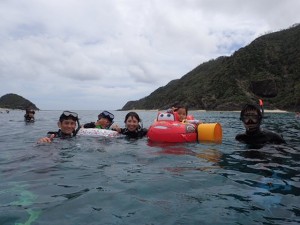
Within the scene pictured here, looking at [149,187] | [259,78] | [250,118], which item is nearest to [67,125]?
[250,118]

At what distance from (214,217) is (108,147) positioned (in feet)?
20.0

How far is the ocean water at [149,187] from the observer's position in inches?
156

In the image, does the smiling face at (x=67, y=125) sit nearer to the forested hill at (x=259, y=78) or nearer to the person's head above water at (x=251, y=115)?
the person's head above water at (x=251, y=115)

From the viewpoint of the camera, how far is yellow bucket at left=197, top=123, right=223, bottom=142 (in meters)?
11.4

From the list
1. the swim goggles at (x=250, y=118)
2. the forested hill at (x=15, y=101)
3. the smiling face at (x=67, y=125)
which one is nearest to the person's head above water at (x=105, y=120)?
the smiling face at (x=67, y=125)

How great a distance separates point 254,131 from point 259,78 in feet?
269

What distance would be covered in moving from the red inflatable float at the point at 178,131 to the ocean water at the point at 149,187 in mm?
1976

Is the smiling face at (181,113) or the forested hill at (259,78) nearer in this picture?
the smiling face at (181,113)

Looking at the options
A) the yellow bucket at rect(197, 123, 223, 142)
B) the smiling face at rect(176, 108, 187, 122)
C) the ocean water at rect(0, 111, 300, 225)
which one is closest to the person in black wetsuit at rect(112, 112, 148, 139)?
the smiling face at rect(176, 108, 187, 122)

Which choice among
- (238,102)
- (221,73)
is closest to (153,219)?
(238,102)

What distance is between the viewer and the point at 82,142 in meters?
10.4

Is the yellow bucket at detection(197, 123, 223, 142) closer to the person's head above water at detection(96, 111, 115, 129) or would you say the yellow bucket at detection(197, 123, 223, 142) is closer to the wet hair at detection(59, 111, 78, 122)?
the person's head above water at detection(96, 111, 115, 129)

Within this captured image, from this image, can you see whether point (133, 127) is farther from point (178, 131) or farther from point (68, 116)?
point (68, 116)

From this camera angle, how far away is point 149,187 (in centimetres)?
522
